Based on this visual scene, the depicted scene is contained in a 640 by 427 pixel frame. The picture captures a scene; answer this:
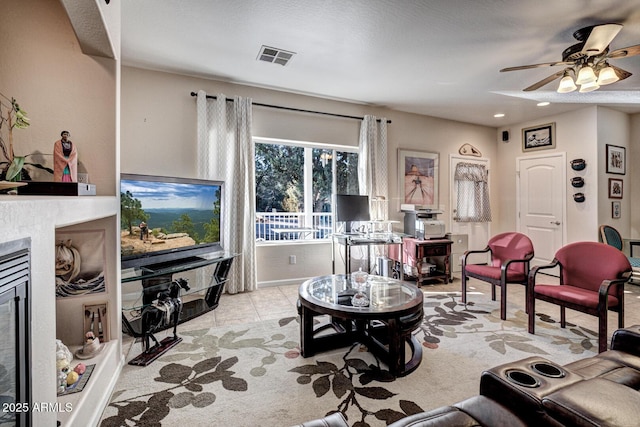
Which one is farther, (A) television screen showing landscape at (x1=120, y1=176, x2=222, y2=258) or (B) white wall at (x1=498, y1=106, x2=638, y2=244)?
(B) white wall at (x1=498, y1=106, x2=638, y2=244)

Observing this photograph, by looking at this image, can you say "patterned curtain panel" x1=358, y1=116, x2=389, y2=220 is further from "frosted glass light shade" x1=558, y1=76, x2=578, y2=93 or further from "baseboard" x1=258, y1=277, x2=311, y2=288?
"frosted glass light shade" x1=558, y1=76, x2=578, y2=93

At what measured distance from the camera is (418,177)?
16.6 feet

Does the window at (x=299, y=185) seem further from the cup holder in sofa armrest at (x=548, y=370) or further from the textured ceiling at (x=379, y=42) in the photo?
the cup holder in sofa armrest at (x=548, y=370)

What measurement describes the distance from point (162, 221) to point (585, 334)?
394cm

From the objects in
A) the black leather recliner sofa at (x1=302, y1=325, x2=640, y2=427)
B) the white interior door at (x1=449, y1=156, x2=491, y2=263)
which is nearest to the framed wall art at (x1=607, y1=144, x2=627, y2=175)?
the white interior door at (x1=449, y1=156, x2=491, y2=263)

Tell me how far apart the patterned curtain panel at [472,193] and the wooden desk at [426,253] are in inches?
53.2

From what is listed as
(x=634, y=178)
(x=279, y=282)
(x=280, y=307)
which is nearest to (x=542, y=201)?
(x=634, y=178)

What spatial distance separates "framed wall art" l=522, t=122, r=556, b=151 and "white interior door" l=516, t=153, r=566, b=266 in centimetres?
18

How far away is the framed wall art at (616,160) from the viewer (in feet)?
15.0

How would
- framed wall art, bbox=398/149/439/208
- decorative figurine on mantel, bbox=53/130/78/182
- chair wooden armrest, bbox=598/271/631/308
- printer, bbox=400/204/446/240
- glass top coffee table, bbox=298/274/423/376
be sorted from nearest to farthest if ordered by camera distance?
decorative figurine on mantel, bbox=53/130/78/182 → glass top coffee table, bbox=298/274/423/376 → chair wooden armrest, bbox=598/271/631/308 → printer, bbox=400/204/446/240 → framed wall art, bbox=398/149/439/208

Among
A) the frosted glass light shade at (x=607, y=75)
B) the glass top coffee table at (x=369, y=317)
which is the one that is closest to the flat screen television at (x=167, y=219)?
the glass top coffee table at (x=369, y=317)

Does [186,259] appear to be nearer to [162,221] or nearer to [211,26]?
[162,221]

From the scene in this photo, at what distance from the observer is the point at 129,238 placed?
2.46 meters

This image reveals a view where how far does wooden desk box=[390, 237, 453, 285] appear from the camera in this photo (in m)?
4.19
